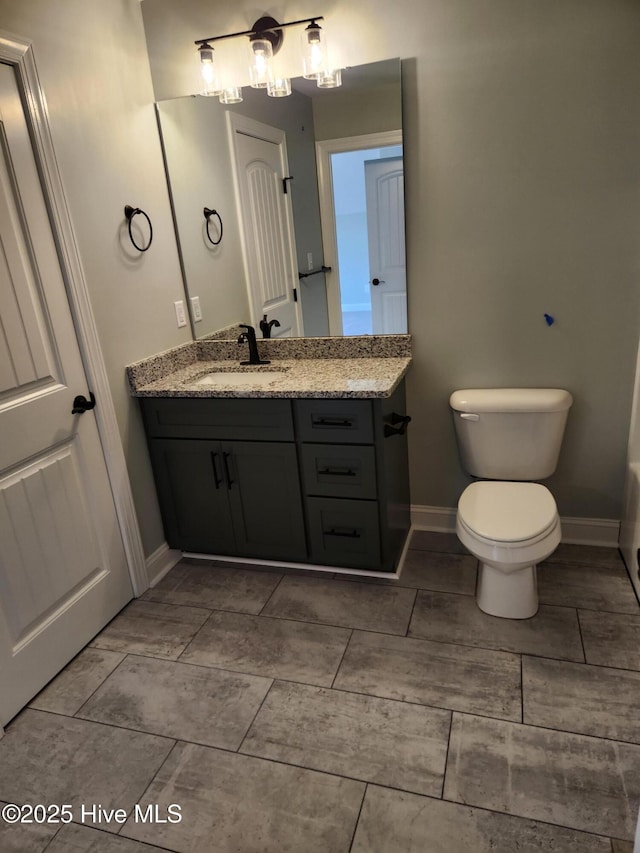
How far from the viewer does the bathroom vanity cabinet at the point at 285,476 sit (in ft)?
7.24

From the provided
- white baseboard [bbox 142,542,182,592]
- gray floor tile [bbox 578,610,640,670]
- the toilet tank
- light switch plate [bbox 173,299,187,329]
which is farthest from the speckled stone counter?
gray floor tile [bbox 578,610,640,670]

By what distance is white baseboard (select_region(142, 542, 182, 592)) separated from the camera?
2.53 metres

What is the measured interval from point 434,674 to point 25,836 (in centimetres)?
125

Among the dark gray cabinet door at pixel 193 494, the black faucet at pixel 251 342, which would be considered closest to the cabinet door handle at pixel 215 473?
the dark gray cabinet door at pixel 193 494

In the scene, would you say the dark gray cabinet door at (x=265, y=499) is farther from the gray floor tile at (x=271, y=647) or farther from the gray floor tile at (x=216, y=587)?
the gray floor tile at (x=271, y=647)

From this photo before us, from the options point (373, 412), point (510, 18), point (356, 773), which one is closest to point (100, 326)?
point (373, 412)

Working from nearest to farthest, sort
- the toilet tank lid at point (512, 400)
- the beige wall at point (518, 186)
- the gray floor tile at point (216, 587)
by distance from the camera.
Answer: the beige wall at point (518, 186) → the toilet tank lid at point (512, 400) → the gray floor tile at point (216, 587)

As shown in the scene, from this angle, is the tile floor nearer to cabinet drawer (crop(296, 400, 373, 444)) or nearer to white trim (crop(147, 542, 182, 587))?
white trim (crop(147, 542, 182, 587))

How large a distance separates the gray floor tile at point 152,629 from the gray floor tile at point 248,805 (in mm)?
521

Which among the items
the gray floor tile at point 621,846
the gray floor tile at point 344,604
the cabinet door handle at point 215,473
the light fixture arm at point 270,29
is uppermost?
the light fixture arm at point 270,29

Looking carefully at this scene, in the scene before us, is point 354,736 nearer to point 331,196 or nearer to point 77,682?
point 77,682

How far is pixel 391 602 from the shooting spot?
2.27 metres

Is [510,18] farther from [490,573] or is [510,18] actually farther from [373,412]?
[490,573]

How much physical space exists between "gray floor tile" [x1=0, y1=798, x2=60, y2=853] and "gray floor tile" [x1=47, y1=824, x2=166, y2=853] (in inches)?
1.0
